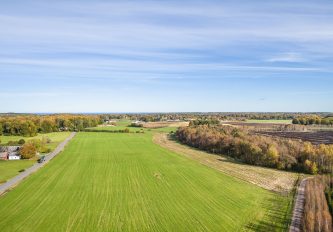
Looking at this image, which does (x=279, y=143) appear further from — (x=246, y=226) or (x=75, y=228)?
(x=75, y=228)

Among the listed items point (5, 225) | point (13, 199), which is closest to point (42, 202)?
point (13, 199)

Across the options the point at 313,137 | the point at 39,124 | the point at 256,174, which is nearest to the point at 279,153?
the point at 256,174

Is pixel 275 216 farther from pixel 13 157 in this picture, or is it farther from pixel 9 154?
pixel 9 154

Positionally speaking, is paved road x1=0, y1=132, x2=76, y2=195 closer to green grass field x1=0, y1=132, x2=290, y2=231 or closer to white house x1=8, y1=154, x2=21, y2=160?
green grass field x1=0, y1=132, x2=290, y2=231

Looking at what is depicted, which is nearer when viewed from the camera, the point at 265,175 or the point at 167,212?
the point at 167,212

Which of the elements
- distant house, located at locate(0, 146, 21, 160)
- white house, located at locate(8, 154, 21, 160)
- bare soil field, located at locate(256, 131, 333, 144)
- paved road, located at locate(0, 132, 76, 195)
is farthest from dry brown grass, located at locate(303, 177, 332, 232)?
distant house, located at locate(0, 146, 21, 160)
